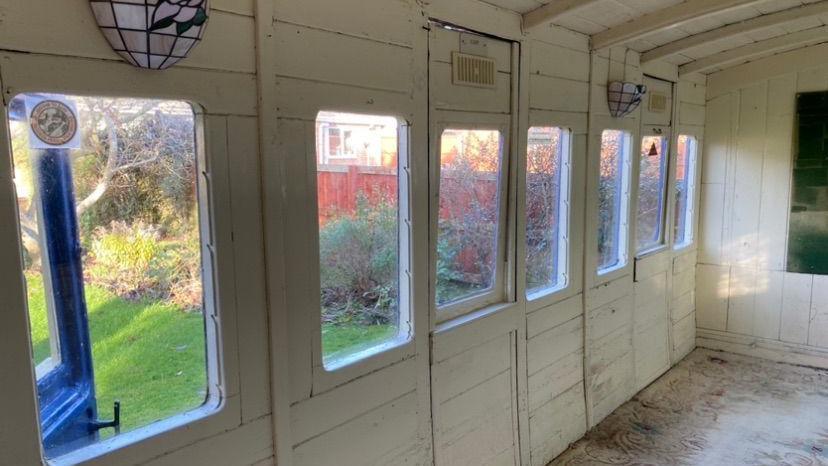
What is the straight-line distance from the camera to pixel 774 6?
134 inches

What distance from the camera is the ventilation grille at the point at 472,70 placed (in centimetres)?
250

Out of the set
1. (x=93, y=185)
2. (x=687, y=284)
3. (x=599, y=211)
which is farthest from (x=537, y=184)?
(x=687, y=284)

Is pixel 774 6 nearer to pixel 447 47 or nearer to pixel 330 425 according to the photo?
pixel 447 47

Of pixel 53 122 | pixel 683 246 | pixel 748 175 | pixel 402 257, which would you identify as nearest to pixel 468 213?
pixel 402 257

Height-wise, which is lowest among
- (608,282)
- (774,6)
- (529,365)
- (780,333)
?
(780,333)

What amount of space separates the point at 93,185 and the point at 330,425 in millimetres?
1114

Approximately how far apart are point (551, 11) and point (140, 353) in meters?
2.30

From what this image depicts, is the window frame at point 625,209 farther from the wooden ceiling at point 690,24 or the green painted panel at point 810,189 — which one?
the green painted panel at point 810,189

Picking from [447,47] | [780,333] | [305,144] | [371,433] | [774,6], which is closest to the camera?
[305,144]

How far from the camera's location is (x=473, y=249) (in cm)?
282

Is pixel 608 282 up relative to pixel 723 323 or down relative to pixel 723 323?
up

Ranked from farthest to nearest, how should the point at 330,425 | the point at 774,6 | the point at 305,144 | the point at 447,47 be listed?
Result: the point at 774,6 → the point at 447,47 → the point at 330,425 → the point at 305,144

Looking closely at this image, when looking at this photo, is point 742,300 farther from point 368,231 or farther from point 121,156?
point 121,156

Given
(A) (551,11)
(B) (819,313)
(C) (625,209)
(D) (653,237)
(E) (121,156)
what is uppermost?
(A) (551,11)
